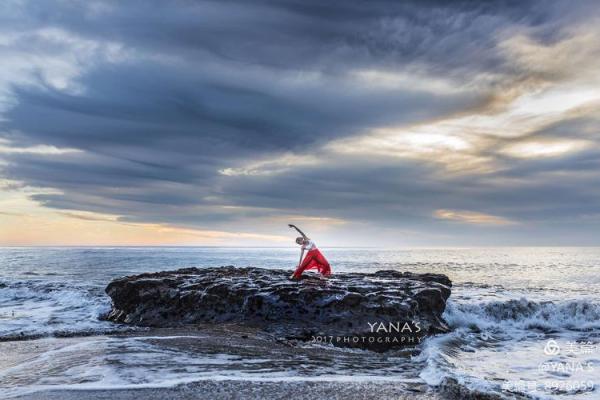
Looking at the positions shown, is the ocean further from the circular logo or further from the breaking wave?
the breaking wave

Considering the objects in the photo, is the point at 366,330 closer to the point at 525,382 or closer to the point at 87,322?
the point at 525,382

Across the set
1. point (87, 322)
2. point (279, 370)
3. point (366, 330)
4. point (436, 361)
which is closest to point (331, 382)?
point (279, 370)

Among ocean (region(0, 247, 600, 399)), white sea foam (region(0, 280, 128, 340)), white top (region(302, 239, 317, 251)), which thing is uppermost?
white top (region(302, 239, 317, 251))

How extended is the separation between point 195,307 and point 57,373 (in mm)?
6056

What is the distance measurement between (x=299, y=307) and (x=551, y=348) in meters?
6.85

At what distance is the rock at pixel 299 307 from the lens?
35.8ft

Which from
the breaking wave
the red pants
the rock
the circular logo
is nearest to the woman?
the red pants

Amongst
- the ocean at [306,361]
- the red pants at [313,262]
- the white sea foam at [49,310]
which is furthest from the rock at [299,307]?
the white sea foam at [49,310]

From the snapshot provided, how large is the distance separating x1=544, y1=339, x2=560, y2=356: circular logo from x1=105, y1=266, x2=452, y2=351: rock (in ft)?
8.89

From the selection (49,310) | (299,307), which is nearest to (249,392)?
(299,307)

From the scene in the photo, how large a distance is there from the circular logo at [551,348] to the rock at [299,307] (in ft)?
8.89

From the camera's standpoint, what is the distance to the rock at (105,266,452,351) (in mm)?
10906

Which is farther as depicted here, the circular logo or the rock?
the rock

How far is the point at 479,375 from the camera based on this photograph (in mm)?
7598
